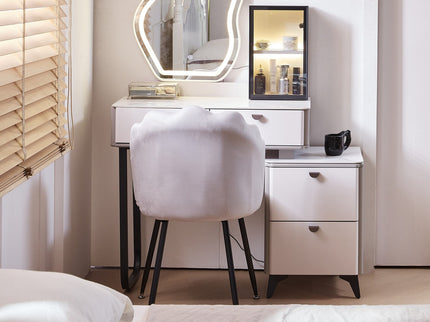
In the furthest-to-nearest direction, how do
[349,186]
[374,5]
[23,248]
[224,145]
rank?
[374,5] < [349,186] < [224,145] < [23,248]

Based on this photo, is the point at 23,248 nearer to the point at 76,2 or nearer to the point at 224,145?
the point at 224,145

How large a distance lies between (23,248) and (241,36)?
58.7 inches

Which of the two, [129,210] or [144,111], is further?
[129,210]

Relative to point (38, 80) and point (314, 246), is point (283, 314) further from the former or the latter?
point (314, 246)

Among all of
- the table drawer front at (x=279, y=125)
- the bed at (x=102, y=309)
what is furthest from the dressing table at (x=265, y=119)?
the bed at (x=102, y=309)

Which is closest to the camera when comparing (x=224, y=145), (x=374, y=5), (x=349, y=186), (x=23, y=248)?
(x=23, y=248)

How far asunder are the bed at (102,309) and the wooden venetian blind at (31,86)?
82 centimetres

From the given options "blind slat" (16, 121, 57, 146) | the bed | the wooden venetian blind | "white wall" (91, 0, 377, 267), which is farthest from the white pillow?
"white wall" (91, 0, 377, 267)

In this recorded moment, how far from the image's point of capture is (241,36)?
358 cm

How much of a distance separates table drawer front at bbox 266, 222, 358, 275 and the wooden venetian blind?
95cm

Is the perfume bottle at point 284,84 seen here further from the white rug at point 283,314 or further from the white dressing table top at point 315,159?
the white rug at point 283,314

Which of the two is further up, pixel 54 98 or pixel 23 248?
pixel 54 98

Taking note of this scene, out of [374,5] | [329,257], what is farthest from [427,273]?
[374,5]

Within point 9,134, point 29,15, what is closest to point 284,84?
point 29,15
